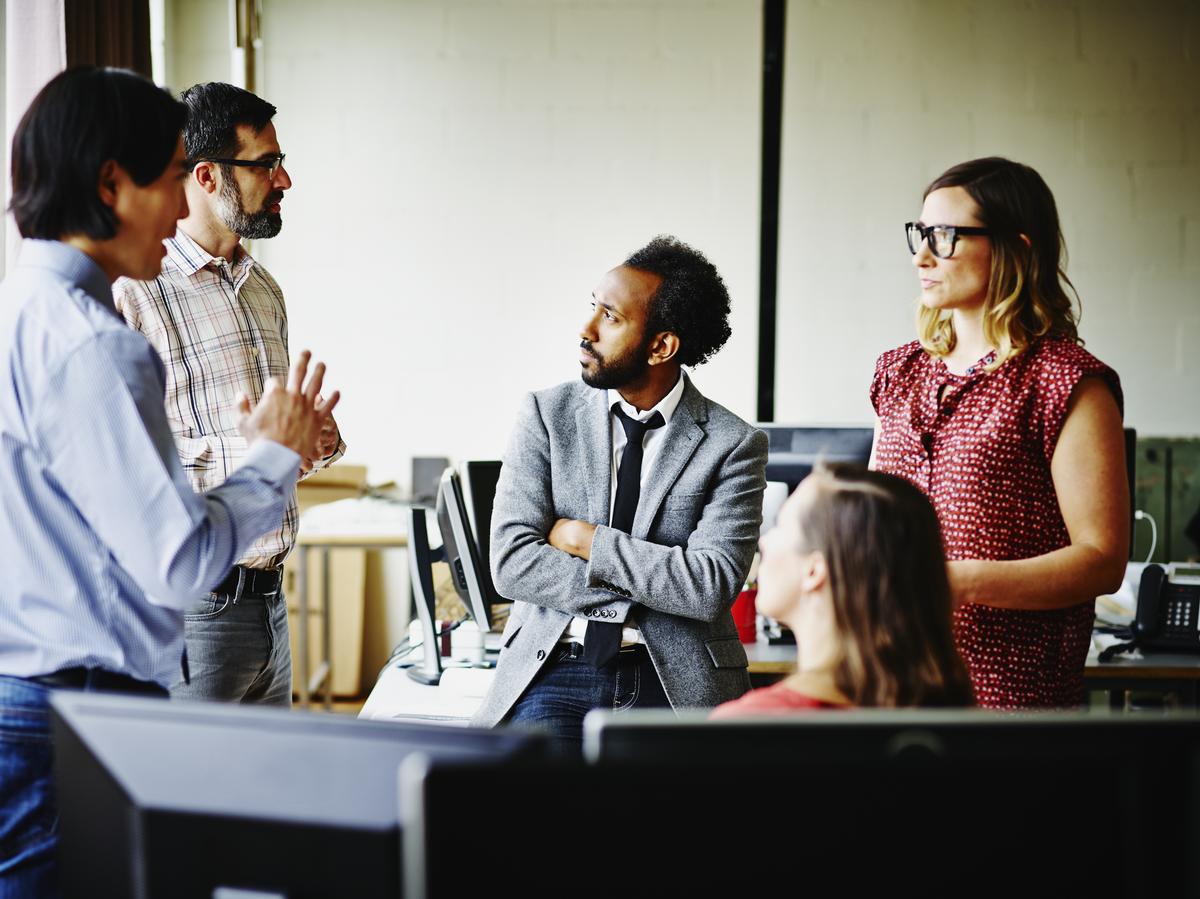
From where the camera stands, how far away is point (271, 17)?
4.69m

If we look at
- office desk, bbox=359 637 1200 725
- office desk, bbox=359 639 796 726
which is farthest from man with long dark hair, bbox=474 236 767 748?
office desk, bbox=359 637 1200 725

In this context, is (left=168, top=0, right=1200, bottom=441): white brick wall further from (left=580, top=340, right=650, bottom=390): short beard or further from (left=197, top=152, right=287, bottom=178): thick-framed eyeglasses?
(left=580, top=340, right=650, bottom=390): short beard

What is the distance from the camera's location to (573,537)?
201 cm

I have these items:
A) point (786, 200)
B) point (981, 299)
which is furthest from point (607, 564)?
point (786, 200)

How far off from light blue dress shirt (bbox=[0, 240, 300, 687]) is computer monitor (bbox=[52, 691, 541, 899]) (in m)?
0.35

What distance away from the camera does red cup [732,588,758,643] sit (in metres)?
2.67

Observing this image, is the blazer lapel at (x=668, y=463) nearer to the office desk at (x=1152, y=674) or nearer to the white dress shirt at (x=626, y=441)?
the white dress shirt at (x=626, y=441)

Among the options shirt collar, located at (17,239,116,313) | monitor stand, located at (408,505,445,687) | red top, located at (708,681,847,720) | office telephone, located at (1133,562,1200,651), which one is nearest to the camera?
red top, located at (708,681,847,720)

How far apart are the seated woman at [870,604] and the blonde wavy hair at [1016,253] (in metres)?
0.64

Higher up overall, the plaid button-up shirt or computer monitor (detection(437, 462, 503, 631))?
the plaid button-up shirt

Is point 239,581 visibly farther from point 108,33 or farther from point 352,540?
point 352,540

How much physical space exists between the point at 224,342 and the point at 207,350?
0.04 m

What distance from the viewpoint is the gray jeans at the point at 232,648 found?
2.03 meters

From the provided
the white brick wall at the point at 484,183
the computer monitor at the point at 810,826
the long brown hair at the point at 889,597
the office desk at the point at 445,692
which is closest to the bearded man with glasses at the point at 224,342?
the office desk at the point at 445,692
